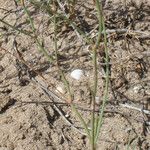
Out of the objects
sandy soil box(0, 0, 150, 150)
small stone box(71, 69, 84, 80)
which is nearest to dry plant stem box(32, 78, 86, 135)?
sandy soil box(0, 0, 150, 150)

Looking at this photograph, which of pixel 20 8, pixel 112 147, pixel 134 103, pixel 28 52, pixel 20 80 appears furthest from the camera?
pixel 20 8

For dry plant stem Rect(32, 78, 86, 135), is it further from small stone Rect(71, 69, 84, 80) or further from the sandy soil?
small stone Rect(71, 69, 84, 80)

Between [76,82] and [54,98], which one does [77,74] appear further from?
[54,98]

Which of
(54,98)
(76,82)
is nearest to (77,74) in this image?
(76,82)

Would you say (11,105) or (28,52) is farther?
(28,52)

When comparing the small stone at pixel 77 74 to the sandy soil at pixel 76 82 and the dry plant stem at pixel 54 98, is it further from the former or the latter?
the dry plant stem at pixel 54 98

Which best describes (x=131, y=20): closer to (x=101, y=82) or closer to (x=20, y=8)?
(x=101, y=82)

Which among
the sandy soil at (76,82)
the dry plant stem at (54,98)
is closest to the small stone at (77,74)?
the sandy soil at (76,82)

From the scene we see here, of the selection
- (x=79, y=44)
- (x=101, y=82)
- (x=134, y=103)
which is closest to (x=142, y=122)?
(x=134, y=103)
